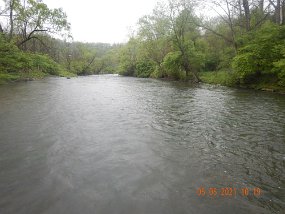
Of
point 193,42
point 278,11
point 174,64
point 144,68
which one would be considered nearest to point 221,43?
point 193,42

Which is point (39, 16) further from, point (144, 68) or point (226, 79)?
point (144, 68)

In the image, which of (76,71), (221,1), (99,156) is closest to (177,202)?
(99,156)

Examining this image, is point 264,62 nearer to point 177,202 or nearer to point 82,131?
point 82,131

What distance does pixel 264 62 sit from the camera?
20578 mm

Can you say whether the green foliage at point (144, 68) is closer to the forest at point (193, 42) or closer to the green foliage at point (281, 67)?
the forest at point (193, 42)

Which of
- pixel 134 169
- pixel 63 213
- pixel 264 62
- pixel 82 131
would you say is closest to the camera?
pixel 63 213

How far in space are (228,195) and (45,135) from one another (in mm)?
6156

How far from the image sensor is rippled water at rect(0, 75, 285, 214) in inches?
168

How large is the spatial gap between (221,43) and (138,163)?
3876cm

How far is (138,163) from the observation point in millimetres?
5926
